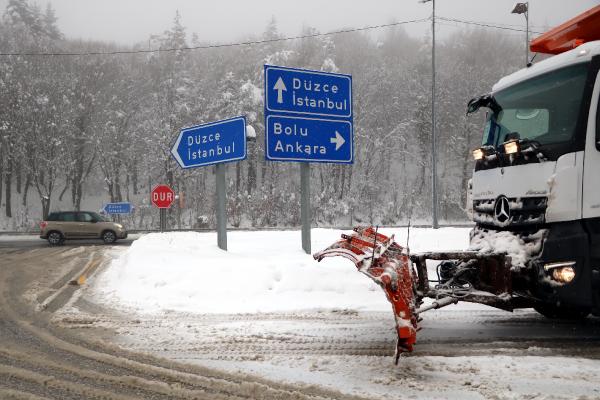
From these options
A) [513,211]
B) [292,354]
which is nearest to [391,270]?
[292,354]

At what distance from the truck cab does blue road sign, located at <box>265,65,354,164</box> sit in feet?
14.6

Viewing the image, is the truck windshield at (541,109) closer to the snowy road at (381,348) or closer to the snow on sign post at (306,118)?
the snowy road at (381,348)

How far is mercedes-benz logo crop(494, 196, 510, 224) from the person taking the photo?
4958mm

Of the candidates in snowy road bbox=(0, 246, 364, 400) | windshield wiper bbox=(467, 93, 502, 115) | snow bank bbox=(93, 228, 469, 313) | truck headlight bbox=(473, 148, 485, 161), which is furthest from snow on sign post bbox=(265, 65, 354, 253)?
snowy road bbox=(0, 246, 364, 400)

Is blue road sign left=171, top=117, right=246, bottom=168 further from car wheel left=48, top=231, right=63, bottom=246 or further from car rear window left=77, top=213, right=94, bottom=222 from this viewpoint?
car wheel left=48, top=231, right=63, bottom=246

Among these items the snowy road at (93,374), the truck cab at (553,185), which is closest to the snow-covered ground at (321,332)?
the snowy road at (93,374)

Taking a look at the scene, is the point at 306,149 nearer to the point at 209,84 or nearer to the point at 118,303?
the point at 118,303

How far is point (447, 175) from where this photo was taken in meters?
46.2

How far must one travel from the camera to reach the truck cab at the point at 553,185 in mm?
4293

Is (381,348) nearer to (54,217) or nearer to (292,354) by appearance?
(292,354)

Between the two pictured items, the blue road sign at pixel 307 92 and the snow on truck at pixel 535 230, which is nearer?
the snow on truck at pixel 535 230

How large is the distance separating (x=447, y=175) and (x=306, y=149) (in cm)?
3968

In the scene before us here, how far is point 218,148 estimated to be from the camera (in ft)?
33.1

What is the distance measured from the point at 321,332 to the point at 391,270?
1.62 meters
